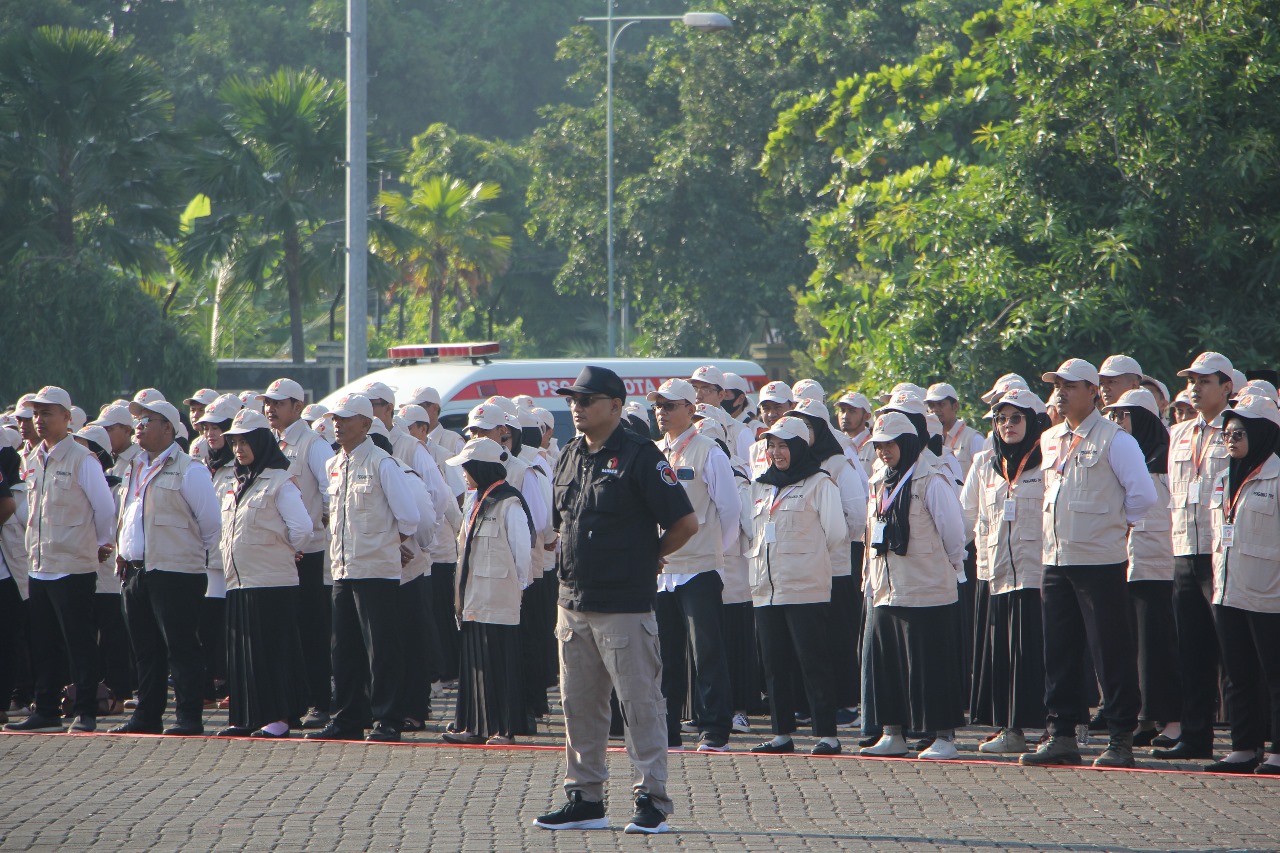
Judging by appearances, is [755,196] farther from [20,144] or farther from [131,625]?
[131,625]

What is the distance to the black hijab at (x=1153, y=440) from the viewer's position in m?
10.3

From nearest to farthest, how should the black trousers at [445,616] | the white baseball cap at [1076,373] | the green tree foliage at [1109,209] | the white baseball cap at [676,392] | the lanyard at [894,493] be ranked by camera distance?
1. the white baseball cap at [1076,373]
2. the lanyard at [894,493]
3. the white baseball cap at [676,392]
4. the black trousers at [445,616]
5. the green tree foliage at [1109,209]

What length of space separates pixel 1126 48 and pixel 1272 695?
33.7 feet

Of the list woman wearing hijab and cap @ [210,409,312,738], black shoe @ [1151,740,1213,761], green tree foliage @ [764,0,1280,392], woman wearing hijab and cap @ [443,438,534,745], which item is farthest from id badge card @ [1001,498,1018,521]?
green tree foliage @ [764,0,1280,392]

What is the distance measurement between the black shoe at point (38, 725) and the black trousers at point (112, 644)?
0.90 meters

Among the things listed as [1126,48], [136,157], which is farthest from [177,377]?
[1126,48]

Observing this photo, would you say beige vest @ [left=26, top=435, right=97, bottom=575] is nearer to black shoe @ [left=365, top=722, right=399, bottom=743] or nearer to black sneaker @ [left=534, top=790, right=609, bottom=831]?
black shoe @ [left=365, top=722, right=399, bottom=743]

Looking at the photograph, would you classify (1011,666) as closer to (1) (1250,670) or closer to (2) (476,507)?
(1) (1250,670)

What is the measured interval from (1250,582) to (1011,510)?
1403mm

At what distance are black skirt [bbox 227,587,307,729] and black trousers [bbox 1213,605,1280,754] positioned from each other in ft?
17.6

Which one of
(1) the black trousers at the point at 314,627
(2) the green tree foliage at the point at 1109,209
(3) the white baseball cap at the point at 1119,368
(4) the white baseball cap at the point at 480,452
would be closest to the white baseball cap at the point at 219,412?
(1) the black trousers at the point at 314,627

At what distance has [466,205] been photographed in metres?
41.1

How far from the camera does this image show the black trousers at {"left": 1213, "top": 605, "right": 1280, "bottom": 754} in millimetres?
9078

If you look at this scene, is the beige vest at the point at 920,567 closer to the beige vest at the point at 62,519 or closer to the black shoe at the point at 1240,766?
the black shoe at the point at 1240,766
